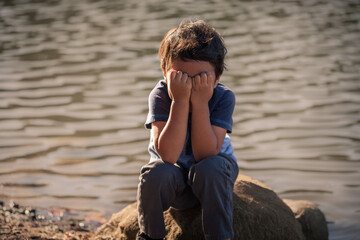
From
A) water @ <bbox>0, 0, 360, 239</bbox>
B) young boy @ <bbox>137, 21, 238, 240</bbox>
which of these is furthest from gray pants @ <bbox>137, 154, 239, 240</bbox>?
water @ <bbox>0, 0, 360, 239</bbox>

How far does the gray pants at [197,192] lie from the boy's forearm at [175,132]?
76 millimetres

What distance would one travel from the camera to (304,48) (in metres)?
9.99

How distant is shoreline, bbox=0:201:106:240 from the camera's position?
4.29 m

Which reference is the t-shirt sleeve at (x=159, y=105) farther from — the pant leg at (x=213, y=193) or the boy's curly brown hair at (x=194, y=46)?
the pant leg at (x=213, y=193)

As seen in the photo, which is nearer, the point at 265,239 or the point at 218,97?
the point at 218,97

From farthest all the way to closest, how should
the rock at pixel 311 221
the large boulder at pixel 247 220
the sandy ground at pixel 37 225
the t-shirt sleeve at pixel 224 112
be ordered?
1. the rock at pixel 311 221
2. the sandy ground at pixel 37 225
3. the large boulder at pixel 247 220
4. the t-shirt sleeve at pixel 224 112

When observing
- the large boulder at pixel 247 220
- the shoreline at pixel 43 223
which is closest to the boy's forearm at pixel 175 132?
the large boulder at pixel 247 220

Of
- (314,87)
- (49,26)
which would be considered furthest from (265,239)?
(49,26)

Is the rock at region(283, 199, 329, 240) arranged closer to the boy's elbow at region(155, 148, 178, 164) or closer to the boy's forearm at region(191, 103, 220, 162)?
the boy's forearm at region(191, 103, 220, 162)

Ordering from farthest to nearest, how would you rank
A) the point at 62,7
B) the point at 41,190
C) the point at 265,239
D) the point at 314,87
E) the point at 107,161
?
the point at 62,7, the point at 314,87, the point at 107,161, the point at 41,190, the point at 265,239

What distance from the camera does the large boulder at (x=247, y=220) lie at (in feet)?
11.8

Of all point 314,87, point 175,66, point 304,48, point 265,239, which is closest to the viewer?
point 175,66

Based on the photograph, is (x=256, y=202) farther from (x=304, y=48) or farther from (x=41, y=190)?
(x=304, y=48)

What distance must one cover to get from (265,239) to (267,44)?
698 centimetres
